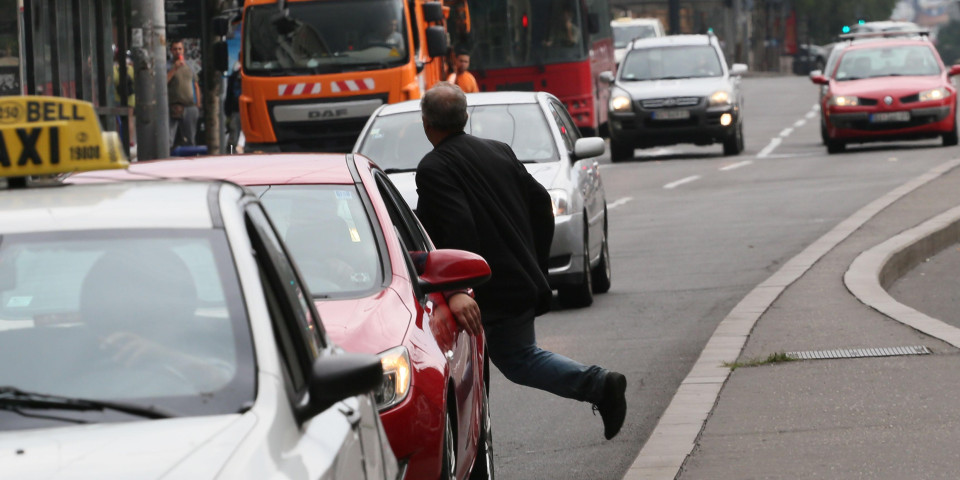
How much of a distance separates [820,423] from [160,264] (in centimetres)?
432

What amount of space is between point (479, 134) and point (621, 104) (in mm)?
15610

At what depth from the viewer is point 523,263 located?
7430mm

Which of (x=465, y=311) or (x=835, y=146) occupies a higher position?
(x=465, y=311)

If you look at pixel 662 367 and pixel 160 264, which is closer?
pixel 160 264

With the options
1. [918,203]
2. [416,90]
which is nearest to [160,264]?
[918,203]

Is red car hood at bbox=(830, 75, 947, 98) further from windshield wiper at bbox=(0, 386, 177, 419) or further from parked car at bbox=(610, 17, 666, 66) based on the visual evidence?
windshield wiper at bbox=(0, 386, 177, 419)

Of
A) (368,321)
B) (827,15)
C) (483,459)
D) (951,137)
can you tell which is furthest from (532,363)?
(827,15)

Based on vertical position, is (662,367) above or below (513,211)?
below

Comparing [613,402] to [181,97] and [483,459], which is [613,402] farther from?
[181,97]

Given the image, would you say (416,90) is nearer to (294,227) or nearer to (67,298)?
(294,227)

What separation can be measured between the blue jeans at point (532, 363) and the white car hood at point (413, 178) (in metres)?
4.61

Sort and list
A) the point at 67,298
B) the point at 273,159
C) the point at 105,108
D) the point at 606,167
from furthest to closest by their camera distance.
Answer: the point at 606,167 → the point at 105,108 → the point at 273,159 → the point at 67,298

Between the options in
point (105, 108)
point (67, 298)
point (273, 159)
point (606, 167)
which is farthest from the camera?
point (606, 167)

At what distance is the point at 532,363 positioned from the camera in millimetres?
7531
